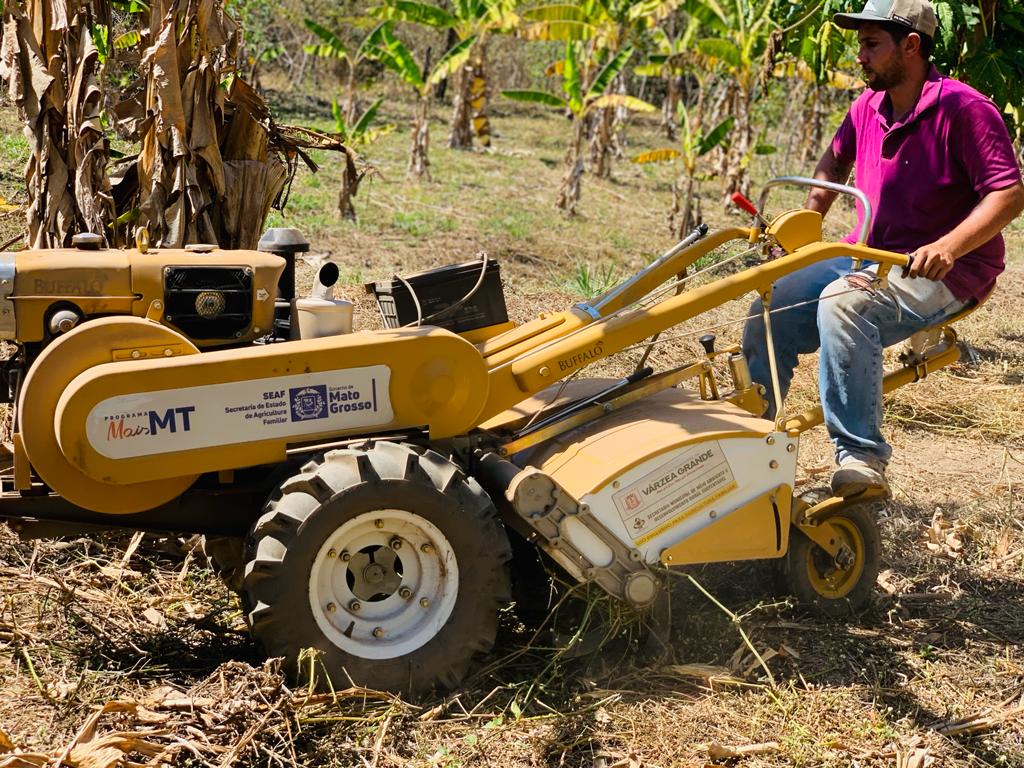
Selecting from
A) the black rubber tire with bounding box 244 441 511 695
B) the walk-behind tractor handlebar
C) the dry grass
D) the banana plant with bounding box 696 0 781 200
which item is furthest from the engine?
the banana plant with bounding box 696 0 781 200

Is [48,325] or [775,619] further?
[775,619]

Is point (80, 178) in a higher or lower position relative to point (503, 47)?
lower

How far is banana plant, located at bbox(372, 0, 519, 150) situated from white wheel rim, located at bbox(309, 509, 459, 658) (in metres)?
14.5

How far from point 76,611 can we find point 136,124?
212cm

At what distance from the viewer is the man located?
13.4 ft

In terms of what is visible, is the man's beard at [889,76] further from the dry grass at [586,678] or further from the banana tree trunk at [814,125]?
the banana tree trunk at [814,125]

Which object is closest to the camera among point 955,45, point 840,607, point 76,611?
point 76,611

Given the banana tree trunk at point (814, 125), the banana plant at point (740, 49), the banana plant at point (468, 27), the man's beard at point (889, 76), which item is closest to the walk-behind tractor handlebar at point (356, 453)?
the man's beard at point (889, 76)

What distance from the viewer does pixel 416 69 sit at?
55.6 feet

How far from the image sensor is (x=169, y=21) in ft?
15.8

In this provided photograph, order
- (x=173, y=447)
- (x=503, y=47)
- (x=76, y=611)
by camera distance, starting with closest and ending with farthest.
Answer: (x=173, y=447) → (x=76, y=611) → (x=503, y=47)

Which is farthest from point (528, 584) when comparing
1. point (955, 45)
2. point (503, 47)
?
point (503, 47)

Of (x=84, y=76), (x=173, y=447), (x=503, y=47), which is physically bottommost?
(x=173, y=447)

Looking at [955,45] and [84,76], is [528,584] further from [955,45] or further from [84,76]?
[955,45]
